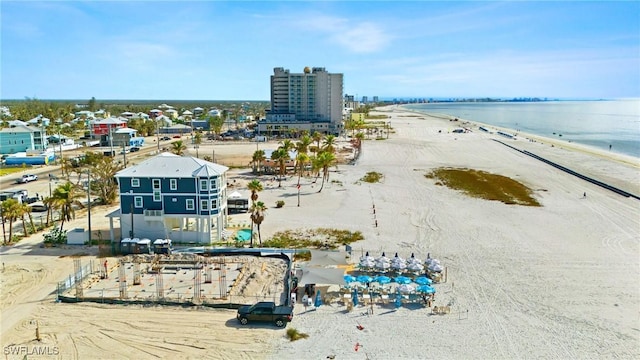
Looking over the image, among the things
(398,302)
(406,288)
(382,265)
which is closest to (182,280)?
(382,265)

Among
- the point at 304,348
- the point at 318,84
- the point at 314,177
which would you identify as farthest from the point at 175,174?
the point at 318,84

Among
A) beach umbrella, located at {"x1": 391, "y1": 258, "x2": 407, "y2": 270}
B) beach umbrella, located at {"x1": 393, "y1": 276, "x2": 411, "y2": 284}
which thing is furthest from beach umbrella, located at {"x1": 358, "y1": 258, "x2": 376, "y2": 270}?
beach umbrella, located at {"x1": 393, "y1": 276, "x2": 411, "y2": 284}

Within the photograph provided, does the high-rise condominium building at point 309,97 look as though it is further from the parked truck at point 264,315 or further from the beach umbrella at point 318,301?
the parked truck at point 264,315

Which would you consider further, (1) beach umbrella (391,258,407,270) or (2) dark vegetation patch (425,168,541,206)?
(2) dark vegetation patch (425,168,541,206)

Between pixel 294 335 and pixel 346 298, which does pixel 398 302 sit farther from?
pixel 294 335

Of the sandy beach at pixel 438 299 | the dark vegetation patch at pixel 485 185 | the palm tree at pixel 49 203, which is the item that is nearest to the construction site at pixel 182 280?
the sandy beach at pixel 438 299

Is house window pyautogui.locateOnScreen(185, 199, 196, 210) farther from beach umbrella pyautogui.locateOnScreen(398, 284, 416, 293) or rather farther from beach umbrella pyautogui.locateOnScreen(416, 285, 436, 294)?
beach umbrella pyautogui.locateOnScreen(416, 285, 436, 294)
